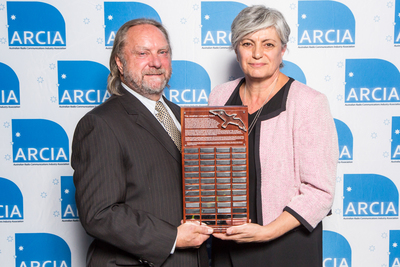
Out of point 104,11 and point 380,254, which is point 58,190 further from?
point 380,254

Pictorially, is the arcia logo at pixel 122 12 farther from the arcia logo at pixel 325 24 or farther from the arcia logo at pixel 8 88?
the arcia logo at pixel 325 24

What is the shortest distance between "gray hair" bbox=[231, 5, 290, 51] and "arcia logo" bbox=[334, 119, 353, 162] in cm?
93

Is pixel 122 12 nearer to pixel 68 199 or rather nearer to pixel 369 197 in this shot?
pixel 68 199

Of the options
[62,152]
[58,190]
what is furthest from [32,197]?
[62,152]

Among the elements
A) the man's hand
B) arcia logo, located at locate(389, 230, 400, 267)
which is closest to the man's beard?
the man's hand

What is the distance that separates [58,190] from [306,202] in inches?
62.2

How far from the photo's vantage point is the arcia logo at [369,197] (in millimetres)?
2051

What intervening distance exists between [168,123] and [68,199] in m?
1.12

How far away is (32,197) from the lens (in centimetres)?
209

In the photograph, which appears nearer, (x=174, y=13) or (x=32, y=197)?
(x=174, y=13)

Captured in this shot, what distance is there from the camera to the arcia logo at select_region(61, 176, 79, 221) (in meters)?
2.10

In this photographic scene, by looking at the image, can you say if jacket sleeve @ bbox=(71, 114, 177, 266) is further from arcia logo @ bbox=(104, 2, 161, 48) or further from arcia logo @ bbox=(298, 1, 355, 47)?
arcia logo @ bbox=(298, 1, 355, 47)

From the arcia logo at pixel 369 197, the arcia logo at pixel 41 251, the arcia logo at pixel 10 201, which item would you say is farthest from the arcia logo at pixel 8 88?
the arcia logo at pixel 369 197

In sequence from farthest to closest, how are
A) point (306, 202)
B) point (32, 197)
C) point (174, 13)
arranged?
point (32, 197) → point (174, 13) → point (306, 202)
